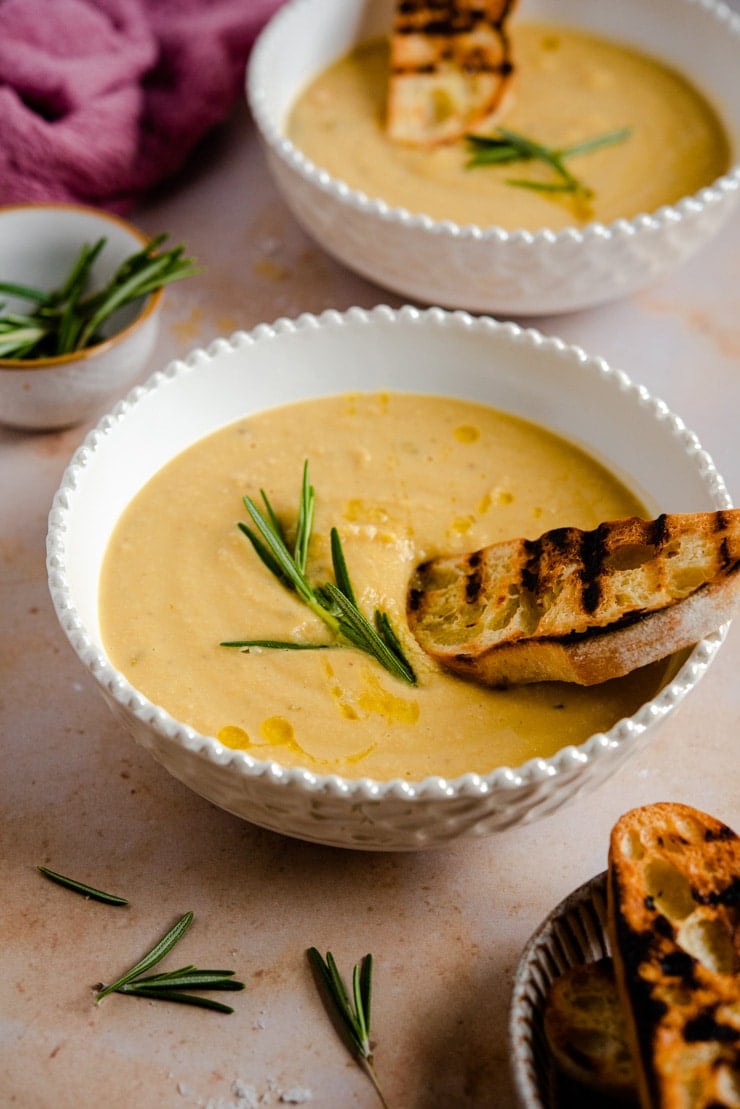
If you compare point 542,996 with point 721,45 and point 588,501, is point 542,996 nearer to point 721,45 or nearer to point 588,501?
point 588,501

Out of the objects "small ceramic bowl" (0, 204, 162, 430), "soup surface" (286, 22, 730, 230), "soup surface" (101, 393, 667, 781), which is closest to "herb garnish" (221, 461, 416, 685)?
"soup surface" (101, 393, 667, 781)

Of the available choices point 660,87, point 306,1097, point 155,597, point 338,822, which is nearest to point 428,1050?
point 306,1097

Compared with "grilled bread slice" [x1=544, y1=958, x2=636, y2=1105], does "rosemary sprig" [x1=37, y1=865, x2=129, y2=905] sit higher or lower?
lower

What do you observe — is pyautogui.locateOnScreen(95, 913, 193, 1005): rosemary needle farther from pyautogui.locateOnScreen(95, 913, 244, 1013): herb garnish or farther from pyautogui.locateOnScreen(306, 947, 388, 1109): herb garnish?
pyautogui.locateOnScreen(306, 947, 388, 1109): herb garnish

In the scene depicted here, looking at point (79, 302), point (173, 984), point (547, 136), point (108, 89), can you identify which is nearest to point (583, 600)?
point (173, 984)

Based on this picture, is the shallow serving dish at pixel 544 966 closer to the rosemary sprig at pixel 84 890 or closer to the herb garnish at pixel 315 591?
the herb garnish at pixel 315 591

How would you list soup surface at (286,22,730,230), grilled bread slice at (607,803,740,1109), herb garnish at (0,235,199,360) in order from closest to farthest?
grilled bread slice at (607,803,740,1109) < herb garnish at (0,235,199,360) < soup surface at (286,22,730,230)
